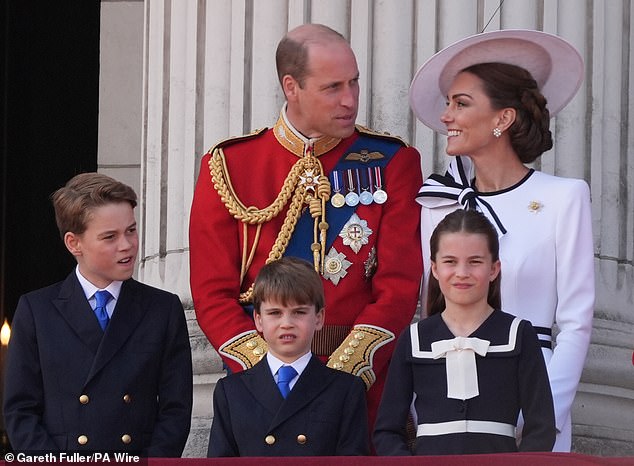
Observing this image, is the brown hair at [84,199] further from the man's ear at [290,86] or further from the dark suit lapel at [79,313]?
the man's ear at [290,86]

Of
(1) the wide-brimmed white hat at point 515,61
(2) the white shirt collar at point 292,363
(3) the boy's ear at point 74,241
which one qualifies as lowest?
(2) the white shirt collar at point 292,363

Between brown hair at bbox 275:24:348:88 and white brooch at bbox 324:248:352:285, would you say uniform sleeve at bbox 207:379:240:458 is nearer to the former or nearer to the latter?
white brooch at bbox 324:248:352:285

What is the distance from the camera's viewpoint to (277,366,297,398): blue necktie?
4723 mm

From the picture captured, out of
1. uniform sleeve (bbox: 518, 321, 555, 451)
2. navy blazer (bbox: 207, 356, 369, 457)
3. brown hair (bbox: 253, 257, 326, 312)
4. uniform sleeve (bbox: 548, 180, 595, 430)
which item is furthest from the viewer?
uniform sleeve (bbox: 548, 180, 595, 430)

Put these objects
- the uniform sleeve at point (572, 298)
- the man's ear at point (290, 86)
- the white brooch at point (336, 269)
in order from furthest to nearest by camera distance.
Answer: the man's ear at point (290, 86) → the white brooch at point (336, 269) → the uniform sleeve at point (572, 298)

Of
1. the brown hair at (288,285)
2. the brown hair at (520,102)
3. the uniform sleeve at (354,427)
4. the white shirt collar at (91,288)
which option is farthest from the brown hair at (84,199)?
the brown hair at (520,102)

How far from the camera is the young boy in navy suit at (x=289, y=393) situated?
4637mm

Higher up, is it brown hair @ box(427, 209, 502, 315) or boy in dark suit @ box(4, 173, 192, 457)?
brown hair @ box(427, 209, 502, 315)

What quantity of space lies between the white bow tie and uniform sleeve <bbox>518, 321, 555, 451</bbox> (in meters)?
0.11

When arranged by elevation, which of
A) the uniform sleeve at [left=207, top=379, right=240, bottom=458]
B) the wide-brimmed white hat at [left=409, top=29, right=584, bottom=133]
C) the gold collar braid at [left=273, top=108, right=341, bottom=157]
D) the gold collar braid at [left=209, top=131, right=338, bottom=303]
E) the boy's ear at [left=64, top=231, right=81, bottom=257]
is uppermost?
the wide-brimmed white hat at [left=409, top=29, right=584, bottom=133]

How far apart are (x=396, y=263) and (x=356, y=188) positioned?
0.31 metres

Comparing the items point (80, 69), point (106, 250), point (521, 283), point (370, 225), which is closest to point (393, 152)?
point (370, 225)

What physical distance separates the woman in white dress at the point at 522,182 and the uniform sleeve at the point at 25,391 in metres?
1.21

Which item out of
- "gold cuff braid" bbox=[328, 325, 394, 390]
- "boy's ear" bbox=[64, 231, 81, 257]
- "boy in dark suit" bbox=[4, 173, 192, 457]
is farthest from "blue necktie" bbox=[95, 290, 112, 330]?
"gold cuff braid" bbox=[328, 325, 394, 390]
